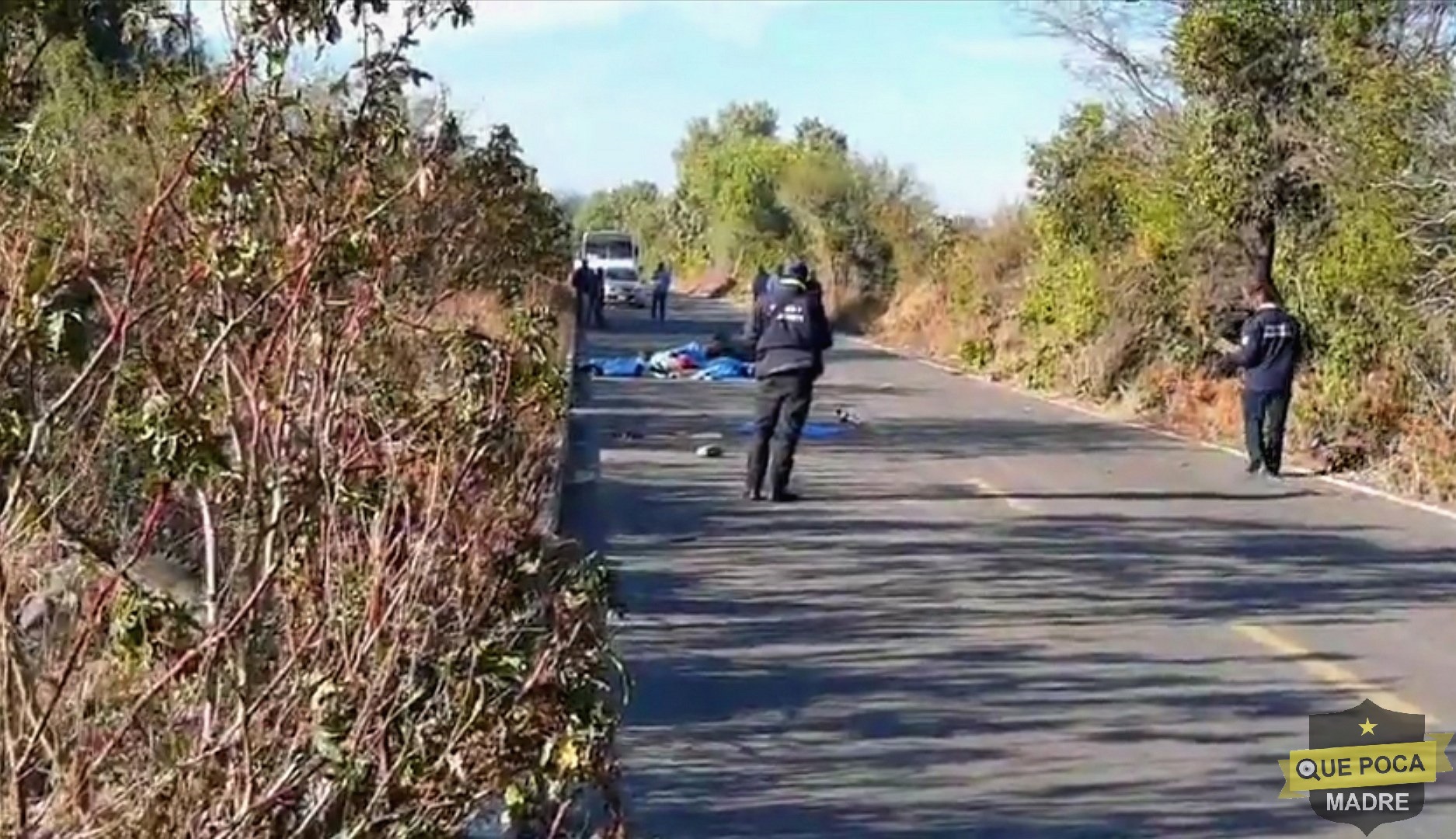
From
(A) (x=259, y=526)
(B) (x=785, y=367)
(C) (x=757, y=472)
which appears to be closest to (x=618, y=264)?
(C) (x=757, y=472)

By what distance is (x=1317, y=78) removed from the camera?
1021 inches

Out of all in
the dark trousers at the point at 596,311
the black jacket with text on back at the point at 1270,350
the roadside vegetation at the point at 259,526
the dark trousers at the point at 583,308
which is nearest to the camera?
the roadside vegetation at the point at 259,526

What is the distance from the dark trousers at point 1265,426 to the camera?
68.9ft

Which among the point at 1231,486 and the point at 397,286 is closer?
the point at 397,286

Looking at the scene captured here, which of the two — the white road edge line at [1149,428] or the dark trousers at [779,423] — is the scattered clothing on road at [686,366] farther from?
the dark trousers at [779,423]

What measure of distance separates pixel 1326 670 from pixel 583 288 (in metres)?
37.8

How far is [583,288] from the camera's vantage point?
1903 inches

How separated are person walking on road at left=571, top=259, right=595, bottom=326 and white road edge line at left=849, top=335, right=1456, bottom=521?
241 inches

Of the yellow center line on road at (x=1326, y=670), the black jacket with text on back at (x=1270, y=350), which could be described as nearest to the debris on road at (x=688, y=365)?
the black jacket with text on back at (x=1270, y=350)

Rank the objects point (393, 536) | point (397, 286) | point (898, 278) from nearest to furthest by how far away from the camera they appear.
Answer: point (393, 536), point (397, 286), point (898, 278)

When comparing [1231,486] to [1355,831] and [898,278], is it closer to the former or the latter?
[1355,831]

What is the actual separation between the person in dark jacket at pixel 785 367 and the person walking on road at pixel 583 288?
23364mm

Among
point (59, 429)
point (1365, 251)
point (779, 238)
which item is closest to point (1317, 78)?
point (1365, 251)

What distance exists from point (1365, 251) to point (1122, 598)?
415 inches
